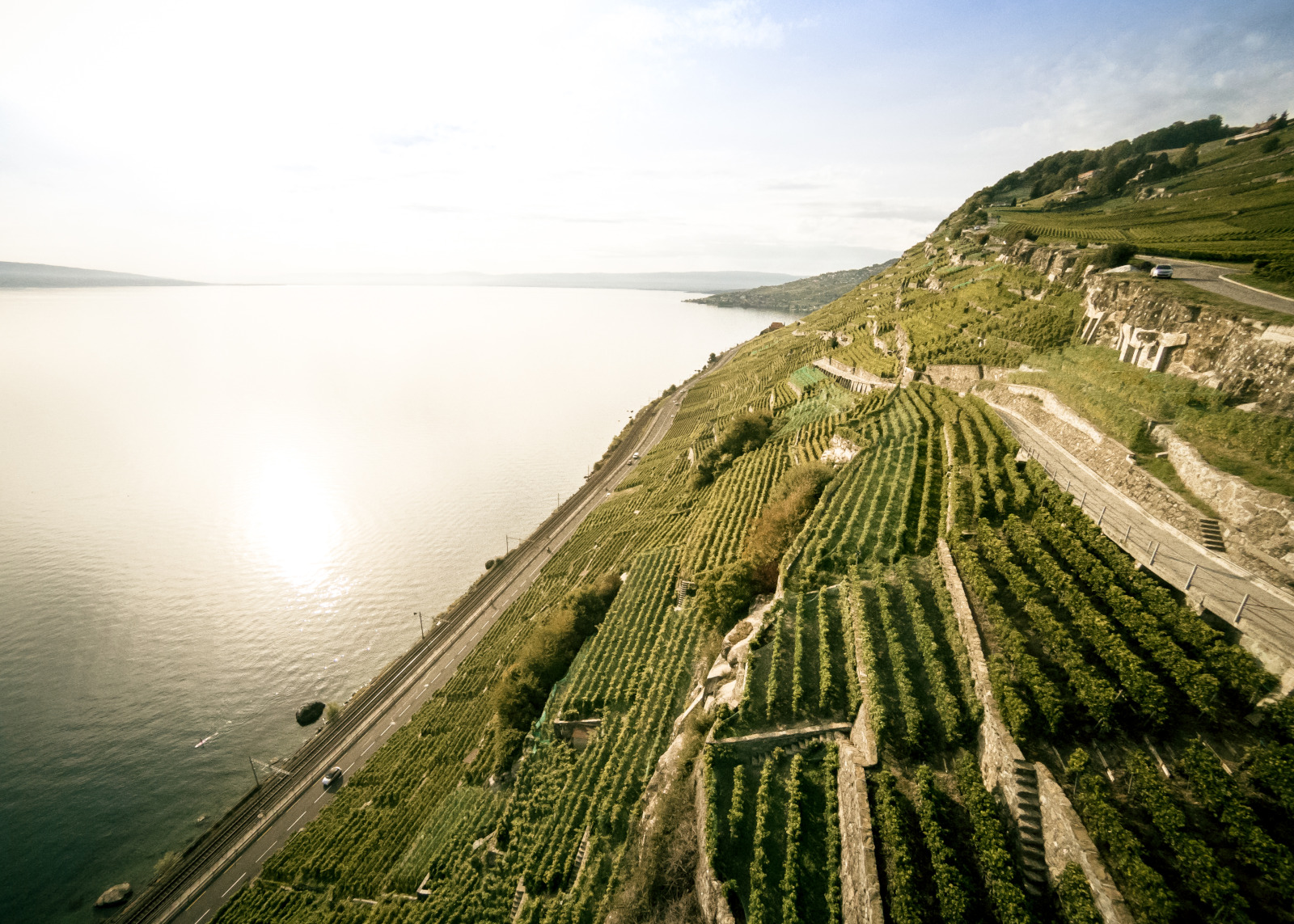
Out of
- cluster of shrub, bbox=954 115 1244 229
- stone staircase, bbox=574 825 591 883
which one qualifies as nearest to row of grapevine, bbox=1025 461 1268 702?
stone staircase, bbox=574 825 591 883

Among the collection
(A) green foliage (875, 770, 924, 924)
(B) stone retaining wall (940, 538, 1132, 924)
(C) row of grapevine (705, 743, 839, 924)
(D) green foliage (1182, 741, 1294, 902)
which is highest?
(D) green foliage (1182, 741, 1294, 902)

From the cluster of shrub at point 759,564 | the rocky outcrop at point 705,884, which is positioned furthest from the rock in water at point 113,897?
the cluster of shrub at point 759,564

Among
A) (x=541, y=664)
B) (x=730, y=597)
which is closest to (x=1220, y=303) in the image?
(x=730, y=597)

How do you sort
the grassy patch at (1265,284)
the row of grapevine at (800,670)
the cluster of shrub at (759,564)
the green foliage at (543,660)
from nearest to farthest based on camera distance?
1. the row of grapevine at (800,670)
2. the grassy patch at (1265,284)
3. the cluster of shrub at (759,564)
4. the green foliage at (543,660)

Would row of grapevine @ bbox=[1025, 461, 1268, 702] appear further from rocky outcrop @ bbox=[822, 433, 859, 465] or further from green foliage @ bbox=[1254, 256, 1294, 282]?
green foliage @ bbox=[1254, 256, 1294, 282]

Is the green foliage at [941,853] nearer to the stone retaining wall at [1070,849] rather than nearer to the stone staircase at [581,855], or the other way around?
the stone retaining wall at [1070,849]

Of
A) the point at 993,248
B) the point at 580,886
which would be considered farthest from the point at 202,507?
the point at 993,248
